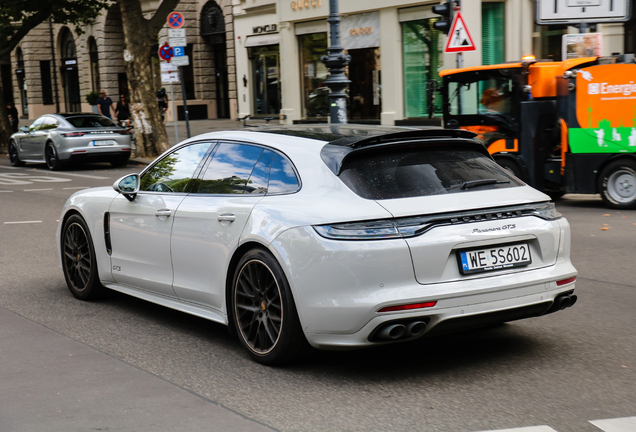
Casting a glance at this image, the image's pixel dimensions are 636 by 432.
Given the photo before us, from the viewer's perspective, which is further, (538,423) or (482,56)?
(482,56)

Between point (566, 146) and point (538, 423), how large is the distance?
30.5ft

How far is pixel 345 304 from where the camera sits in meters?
4.43

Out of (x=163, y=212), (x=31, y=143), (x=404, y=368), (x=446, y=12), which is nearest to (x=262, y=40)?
(x=31, y=143)

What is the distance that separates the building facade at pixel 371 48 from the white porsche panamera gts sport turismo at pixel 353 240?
658 inches

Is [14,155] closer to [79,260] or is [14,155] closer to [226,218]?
[79,260]

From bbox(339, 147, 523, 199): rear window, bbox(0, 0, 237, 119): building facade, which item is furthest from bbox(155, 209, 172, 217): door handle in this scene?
bbox(0, 0, 237, 119): building facade

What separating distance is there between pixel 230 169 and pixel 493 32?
19.0m

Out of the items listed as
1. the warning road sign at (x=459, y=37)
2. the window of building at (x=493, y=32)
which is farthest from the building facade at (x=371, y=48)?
the warning road sign at (x=459, y=37)

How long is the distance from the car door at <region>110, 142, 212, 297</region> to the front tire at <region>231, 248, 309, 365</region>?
0.89 meters

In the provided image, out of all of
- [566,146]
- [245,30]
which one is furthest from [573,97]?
[245,30]

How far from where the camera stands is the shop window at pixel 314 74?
94.2 ft

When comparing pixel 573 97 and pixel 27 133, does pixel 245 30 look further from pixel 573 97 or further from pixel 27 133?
pixel 573 97

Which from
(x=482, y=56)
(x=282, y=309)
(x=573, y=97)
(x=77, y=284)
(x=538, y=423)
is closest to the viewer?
(x=538, y=423)

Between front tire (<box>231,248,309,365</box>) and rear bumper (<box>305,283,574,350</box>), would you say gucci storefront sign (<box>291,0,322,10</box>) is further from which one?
rear bumper (<box>305,283,574,350</box>)
